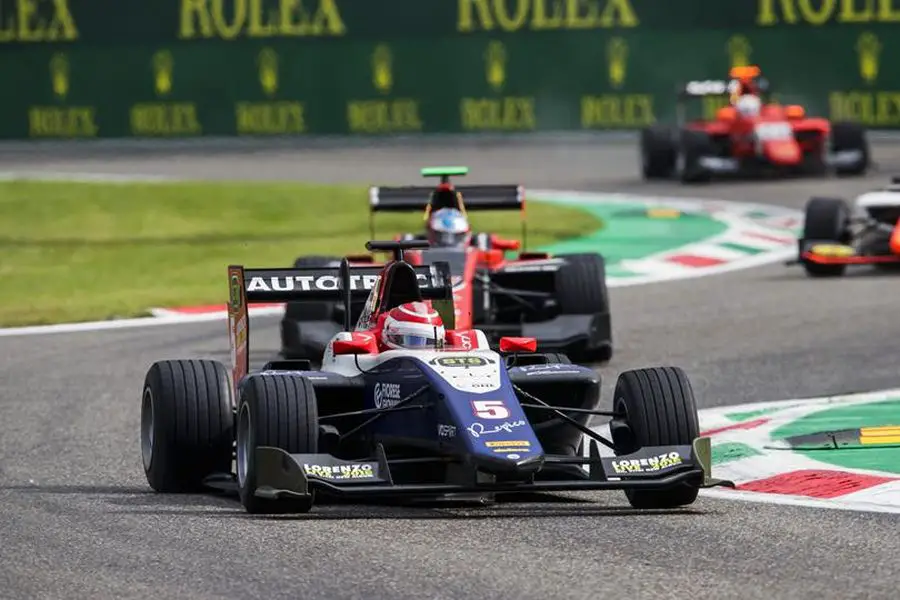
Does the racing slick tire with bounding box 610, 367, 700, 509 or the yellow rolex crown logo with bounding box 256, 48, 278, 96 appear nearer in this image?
the racing slick tire with bounding box 610, 367, 700, 509

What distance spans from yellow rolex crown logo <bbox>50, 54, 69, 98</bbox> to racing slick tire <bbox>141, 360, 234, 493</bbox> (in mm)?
29714

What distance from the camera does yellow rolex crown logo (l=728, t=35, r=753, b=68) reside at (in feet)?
118

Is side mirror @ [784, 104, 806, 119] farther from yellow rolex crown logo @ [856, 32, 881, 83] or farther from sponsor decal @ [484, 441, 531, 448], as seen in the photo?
sponsor decal @ [484, 441, 531, 448]

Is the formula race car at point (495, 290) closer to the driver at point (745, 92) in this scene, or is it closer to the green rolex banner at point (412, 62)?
the driver at point (745, 92)

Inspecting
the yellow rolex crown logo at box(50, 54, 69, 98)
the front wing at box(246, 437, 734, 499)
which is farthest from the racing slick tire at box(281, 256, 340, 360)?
the yellow rolex crown logo at box(50, 54, 69, 98)

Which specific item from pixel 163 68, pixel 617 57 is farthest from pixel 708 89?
pixel 163 68

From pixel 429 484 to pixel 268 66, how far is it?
29.6 meters

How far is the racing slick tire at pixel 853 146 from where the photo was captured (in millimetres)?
30578

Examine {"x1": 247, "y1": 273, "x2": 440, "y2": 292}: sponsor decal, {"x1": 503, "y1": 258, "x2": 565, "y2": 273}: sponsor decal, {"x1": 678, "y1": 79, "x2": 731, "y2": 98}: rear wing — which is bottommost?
{"x1": 503, "y1": 258, "x2": 565, "y2": 273}: sponsor decal

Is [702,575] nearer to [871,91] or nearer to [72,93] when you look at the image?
[871,91]

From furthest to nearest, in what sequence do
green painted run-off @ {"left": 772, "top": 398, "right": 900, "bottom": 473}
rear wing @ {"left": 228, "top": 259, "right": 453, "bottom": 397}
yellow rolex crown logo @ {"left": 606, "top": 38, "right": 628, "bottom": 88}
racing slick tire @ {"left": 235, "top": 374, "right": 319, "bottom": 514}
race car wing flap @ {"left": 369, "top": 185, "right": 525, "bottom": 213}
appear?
1. yellow rolex crown logo @ {"left": 606, "top": 38, "right": 628, "bottom": 88}
2. race car wing flap @ {"left": 369, "top": 185, "right": 525, "bottom": 213}
3. rear wing @ {"left": 228, "top": 259, "right": 453, "bottom": 397}
4. green painted run-off @ {"left": 772, "top": 398, "right": 900, "bottom": 473}
5. racing slick tire @ {"left": 235, "top": 374, "right": 319, "bottom": 514}

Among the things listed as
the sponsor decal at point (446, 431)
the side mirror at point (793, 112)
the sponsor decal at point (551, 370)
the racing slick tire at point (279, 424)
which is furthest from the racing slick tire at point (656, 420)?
the side mirror at point (793, 112)

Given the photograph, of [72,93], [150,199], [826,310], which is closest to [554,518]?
[826,310]

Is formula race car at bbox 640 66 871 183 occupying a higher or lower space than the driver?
lower
